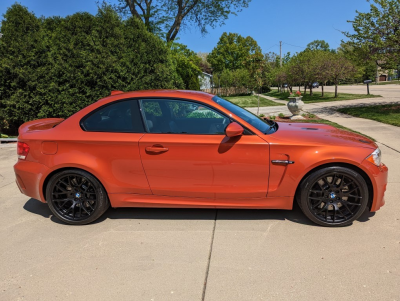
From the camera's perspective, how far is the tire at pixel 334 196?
3.21 metres

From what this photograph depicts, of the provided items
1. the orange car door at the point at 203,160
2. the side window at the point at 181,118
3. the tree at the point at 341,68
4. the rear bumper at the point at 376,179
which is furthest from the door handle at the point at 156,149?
the tree at the point at 341,68

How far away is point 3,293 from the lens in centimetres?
248

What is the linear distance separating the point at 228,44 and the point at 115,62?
159 feet

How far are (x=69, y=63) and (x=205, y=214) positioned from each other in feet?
25.2

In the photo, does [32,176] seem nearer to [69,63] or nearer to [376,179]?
[376,179]

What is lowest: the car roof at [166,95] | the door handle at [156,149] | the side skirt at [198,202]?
the side skirt at [198,202]

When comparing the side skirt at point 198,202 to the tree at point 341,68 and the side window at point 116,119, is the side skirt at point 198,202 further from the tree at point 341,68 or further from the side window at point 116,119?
the tree at point 341,68

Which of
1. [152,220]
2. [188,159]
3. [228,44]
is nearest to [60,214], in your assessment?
[152,220]

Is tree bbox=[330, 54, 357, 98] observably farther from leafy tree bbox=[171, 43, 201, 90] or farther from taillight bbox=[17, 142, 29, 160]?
taillight bbox=[17, 142, 29, 160]

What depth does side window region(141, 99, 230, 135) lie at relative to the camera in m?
3.42

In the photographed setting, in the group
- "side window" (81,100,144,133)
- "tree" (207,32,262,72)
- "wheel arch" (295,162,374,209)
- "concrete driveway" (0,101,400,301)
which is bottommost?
"concrete driveway" (0,101,400,301)

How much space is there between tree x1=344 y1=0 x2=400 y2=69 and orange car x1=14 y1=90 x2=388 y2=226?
11103 mm

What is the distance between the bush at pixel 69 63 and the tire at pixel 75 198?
635 cm

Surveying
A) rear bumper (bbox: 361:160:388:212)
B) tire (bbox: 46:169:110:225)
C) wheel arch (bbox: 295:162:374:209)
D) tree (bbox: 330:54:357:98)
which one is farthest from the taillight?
tree (bbox: 330:54:357:98)
